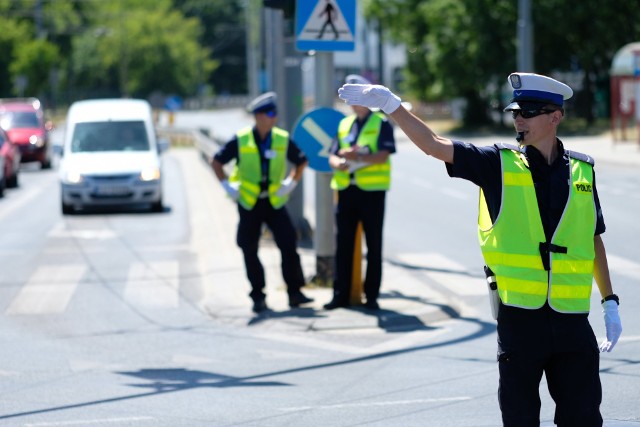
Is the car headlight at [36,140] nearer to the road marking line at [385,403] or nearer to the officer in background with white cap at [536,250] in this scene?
the road marking line at [385,403]

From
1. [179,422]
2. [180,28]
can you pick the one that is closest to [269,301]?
[179,422]

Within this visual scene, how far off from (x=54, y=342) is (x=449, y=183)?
1856 centimetres

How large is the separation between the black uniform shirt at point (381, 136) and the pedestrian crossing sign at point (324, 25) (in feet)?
2.62

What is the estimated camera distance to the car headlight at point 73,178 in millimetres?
22375

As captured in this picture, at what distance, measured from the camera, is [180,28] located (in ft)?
387

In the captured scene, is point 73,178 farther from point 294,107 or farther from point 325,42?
point 325,42

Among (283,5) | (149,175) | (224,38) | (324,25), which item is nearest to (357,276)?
(324,25)

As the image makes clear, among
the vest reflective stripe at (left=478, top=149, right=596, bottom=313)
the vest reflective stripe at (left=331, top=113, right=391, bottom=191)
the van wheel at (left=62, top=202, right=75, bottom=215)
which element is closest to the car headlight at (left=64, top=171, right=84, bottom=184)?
the van wheel at (left=62, top=202, right=75, bottom=215)

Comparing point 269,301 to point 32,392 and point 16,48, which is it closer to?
point 32,392

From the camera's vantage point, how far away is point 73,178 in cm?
2242

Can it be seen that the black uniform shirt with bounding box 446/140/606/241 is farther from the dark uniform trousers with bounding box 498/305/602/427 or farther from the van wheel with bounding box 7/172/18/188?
the van wheel with bounding box 7/172/18/188

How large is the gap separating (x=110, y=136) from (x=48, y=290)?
1036 centimetres

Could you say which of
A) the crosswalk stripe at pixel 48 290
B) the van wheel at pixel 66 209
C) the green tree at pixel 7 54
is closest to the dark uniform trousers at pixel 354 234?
the crosswalk stripe at pixel 48 290

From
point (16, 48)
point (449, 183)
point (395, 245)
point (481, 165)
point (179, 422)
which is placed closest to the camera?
→ point (481, 165)
